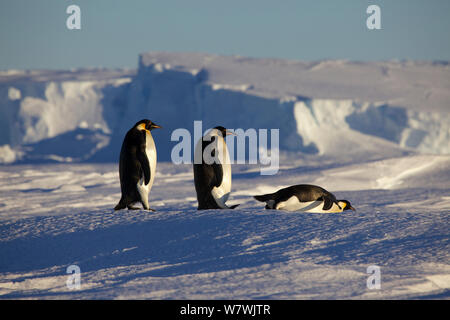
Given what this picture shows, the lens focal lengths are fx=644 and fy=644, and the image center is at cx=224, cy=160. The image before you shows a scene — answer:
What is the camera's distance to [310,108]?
22984mm

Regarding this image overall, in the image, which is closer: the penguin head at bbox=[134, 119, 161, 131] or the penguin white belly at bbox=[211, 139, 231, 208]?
the penguin white belly at bbox=[211, 139, 231, 208]

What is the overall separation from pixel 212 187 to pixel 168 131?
17.8 m

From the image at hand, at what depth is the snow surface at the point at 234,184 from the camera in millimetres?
5066

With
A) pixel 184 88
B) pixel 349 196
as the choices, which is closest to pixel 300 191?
pixel 349 196

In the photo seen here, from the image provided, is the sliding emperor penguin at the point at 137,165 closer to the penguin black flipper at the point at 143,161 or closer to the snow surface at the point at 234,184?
the penguin black flipper at the point at 143,161

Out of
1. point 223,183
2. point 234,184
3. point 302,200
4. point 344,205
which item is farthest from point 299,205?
point 234,184

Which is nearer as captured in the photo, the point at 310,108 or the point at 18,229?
the point at 18,229

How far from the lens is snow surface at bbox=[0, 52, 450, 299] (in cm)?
507

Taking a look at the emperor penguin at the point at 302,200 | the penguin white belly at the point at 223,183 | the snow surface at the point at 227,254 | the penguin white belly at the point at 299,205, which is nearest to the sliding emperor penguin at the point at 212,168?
the penguin white belly at the point at 223,183

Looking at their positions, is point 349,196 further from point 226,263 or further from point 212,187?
point 226,263

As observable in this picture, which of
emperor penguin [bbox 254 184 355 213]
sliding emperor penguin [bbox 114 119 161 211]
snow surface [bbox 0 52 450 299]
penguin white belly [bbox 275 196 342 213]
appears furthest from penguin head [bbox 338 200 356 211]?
sliding emperor penguin [bbox 114 119 161 211]

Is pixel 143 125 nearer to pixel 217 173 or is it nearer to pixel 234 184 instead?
pixel 217 173

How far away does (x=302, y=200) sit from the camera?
6.66m

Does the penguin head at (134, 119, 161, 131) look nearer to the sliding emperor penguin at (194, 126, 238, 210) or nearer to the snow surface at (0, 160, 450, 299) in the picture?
the sliding emperor penguin at (194, 126, 238, 210)
